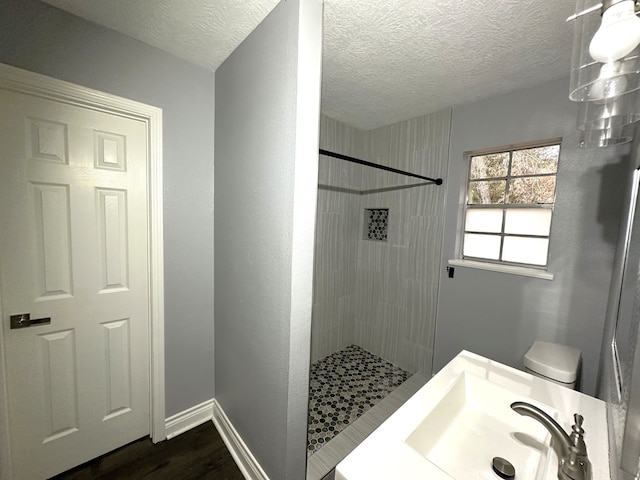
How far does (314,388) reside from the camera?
221 centimetres

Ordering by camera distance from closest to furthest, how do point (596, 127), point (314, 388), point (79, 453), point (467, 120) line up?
point (596, 127)
point (79, 453)
point (467, 120)
point (314, 388)

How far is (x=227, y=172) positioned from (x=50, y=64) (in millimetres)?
893

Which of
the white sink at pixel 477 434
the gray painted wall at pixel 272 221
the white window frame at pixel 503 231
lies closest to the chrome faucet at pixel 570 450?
the white sink at pixel 477 434

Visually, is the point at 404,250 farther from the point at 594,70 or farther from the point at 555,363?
the point at 594,70

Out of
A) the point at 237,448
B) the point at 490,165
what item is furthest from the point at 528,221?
the point at 237,448

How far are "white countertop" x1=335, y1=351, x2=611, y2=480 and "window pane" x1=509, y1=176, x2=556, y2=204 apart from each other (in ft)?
4.53

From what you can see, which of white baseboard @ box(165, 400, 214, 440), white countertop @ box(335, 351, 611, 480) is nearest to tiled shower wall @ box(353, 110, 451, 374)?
white countertop @ box(335, 351, 611, 480)

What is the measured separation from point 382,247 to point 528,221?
3.99 ft

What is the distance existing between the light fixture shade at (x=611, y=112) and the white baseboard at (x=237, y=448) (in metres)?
2.07

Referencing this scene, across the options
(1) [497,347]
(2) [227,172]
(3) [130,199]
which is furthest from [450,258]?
(3) [130,199]

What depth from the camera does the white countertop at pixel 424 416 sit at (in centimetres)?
60

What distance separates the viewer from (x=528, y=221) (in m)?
1.88

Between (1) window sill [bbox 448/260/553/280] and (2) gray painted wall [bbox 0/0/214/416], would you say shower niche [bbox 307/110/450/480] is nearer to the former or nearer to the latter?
(1) window sill [bbox 448/260/553/280]

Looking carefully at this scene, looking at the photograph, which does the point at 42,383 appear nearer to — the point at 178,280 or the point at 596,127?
the point at 178,280
